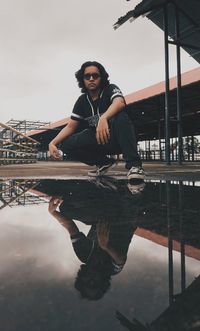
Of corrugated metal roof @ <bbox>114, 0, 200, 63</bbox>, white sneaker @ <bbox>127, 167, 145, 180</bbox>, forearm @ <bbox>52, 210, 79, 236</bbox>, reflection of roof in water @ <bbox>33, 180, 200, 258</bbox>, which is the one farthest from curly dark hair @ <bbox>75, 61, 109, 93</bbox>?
corrugated metal roof @ <bbox>114, 0, 200, 63</bbox>

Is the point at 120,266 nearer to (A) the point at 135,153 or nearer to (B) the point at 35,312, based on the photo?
(B) the point at 35,312

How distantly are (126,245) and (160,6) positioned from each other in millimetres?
7003

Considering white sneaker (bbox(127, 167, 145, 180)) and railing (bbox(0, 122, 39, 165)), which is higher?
railing (bbox(0, 122, 39, 165))

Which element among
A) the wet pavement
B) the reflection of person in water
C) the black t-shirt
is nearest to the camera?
the wet pavement

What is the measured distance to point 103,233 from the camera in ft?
2.83

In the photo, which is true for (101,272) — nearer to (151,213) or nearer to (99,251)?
(99,251)

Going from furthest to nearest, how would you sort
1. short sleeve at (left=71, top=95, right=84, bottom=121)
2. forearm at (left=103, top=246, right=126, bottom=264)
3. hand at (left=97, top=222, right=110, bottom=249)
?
short sleeve at (left=71, top=95, right=84, bottom=121)
hand at (left=97, top=222, right=110, bottom=249)
forearm at (left=103, top=246, right=126, bottom=264)

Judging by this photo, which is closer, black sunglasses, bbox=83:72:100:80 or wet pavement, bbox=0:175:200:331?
wet pavement, bbox=0:175:200:331

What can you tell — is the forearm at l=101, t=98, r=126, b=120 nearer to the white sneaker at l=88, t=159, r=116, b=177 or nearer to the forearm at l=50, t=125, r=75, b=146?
the forearm at l=50, t=125, r=75, b=146

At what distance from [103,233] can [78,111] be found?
7.52 ft

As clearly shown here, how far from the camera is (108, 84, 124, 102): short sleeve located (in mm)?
2632

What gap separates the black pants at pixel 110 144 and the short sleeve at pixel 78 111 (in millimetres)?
159

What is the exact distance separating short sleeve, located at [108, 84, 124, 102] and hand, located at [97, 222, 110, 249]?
1.84m

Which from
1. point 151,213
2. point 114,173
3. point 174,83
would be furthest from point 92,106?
point 174,83
